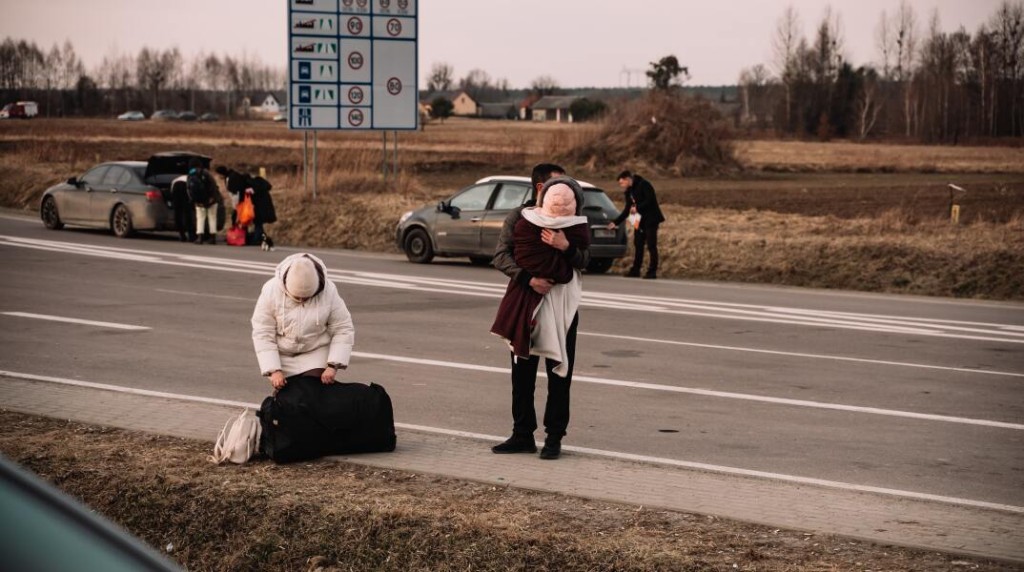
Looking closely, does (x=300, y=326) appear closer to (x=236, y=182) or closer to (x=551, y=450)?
(x=551, y=450)

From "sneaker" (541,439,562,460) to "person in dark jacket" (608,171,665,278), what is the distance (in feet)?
43.8

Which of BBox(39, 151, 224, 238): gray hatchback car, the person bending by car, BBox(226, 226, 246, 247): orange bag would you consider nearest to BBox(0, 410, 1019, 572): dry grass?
the person bending by car

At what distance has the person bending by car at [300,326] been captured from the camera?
24.7ft

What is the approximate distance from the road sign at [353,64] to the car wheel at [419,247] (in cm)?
740

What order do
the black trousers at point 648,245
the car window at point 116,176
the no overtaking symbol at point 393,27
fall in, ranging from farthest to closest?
the no overtaking symbol at point 393,27 < the car window at point 116,176 < the black trousers at point 648,245

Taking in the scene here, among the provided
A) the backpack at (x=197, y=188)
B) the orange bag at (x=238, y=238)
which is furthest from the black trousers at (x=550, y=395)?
the orange bag at (x=238, y=238)

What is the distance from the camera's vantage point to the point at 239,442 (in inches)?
290

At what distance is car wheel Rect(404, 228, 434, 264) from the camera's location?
23297mm

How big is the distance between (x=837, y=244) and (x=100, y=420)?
1598 cm

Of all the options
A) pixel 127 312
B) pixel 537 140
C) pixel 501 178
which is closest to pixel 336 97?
pixel 501 178

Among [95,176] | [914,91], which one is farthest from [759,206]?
[914,91]

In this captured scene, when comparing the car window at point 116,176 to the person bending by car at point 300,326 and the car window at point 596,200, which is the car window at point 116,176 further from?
the person bending by car at point 300,326

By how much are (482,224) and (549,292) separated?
14.4 metres

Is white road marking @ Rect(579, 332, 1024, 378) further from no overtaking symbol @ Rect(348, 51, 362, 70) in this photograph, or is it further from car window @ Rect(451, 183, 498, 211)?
no overtaking symbol @ Rect(348, 51, 362, 70)
